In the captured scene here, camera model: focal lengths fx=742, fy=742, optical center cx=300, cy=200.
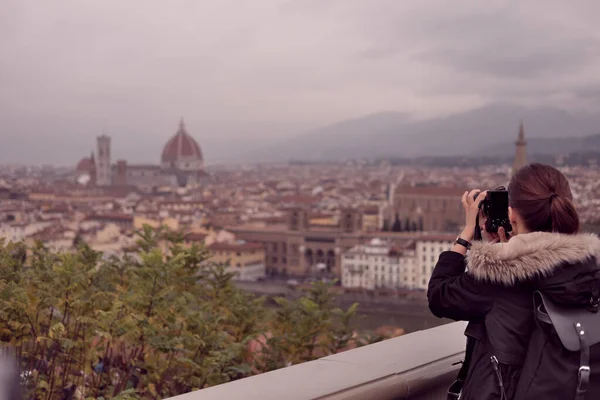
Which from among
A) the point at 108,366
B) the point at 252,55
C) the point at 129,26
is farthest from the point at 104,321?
the point at 252,55

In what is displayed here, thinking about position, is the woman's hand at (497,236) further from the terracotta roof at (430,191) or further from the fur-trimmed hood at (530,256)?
the terracotta roof at (430,191)

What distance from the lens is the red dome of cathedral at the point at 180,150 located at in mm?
54500

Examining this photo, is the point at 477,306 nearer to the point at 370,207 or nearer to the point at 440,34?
the point at 440,34

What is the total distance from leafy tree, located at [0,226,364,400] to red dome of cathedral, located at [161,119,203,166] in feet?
172

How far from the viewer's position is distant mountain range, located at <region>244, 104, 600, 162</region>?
104ft

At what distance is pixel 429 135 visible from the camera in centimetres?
3969

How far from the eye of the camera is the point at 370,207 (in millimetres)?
41656

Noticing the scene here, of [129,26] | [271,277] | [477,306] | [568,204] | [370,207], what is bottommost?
[271,277]

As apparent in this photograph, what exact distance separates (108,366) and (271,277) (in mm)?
33742

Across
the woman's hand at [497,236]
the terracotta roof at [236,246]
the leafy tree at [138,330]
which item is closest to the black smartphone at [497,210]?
the woman's hand at [497,236]

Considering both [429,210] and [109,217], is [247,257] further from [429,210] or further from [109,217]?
[429,210]

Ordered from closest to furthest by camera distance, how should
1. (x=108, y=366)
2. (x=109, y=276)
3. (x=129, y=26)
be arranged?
(x=108, y=366) → (x=109, y=276) → (x=129, y=26)

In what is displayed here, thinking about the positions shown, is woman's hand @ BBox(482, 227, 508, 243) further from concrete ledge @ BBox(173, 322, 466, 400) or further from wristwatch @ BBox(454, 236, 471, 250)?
concrete ledge @ BBox(173, 322, 466, 400)

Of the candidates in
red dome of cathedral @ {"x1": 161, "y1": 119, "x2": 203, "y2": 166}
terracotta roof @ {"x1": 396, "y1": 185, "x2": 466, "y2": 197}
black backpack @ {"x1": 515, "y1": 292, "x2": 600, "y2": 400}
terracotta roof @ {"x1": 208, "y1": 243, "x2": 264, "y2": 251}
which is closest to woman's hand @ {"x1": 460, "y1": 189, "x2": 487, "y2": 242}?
black backpack @ {"x1": 515, "y1": 292, "x2": 600, "y2": 400}
